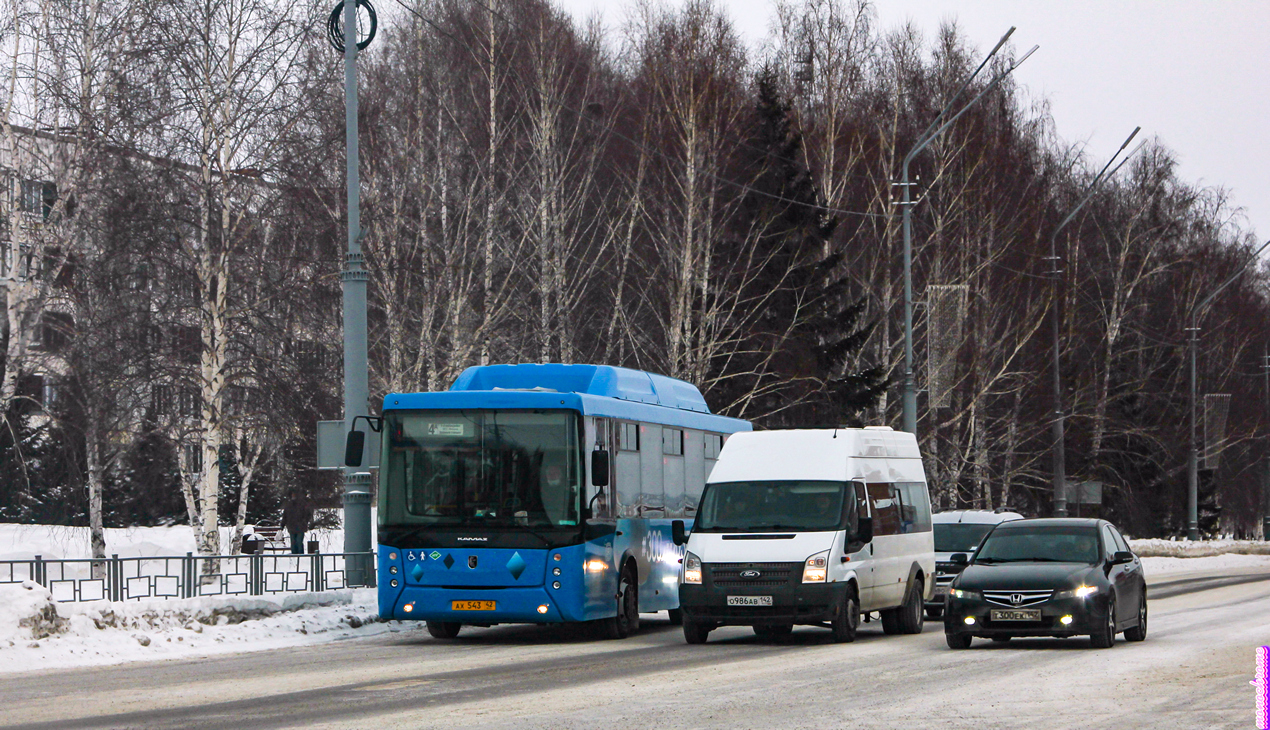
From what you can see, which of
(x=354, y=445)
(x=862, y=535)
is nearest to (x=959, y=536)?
(x=862, y=535)

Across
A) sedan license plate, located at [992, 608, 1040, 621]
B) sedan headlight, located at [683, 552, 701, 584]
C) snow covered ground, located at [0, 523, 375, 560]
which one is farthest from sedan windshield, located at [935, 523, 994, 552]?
snow covered ground, located at [0, 523, 375, 560]

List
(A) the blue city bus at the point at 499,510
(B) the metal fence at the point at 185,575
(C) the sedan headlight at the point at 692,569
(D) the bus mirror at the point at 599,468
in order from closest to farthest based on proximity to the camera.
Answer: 1. (C) the sedan headlight at the point at 692,569
2. (A) the blue city bus at the point at 499,510
3. (D) the bus mirror at the point at 599,468
4. (B) the metal fence at the point at 185,575

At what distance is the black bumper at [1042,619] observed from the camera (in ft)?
59.0

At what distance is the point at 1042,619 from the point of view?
59.1 ft

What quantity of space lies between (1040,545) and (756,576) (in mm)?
3288

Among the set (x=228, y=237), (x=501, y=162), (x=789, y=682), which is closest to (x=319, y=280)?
(x=228, y=237)

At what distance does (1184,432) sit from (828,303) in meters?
31.5

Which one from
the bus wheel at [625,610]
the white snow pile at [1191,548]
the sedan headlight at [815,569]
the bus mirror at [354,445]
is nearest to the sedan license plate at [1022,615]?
the sedan headlight at [815,569]

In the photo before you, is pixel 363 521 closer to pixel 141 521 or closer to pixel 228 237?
pixel 228 237

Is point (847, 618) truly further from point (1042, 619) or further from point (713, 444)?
point (713, 444)

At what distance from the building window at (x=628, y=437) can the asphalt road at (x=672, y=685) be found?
2.45 metres

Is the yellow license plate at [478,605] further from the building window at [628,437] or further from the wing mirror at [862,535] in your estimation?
the wing mirror at [862,535]

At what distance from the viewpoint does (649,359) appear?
44.1 metres

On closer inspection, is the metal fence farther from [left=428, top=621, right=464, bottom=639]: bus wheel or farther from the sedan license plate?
the sedan license plate
